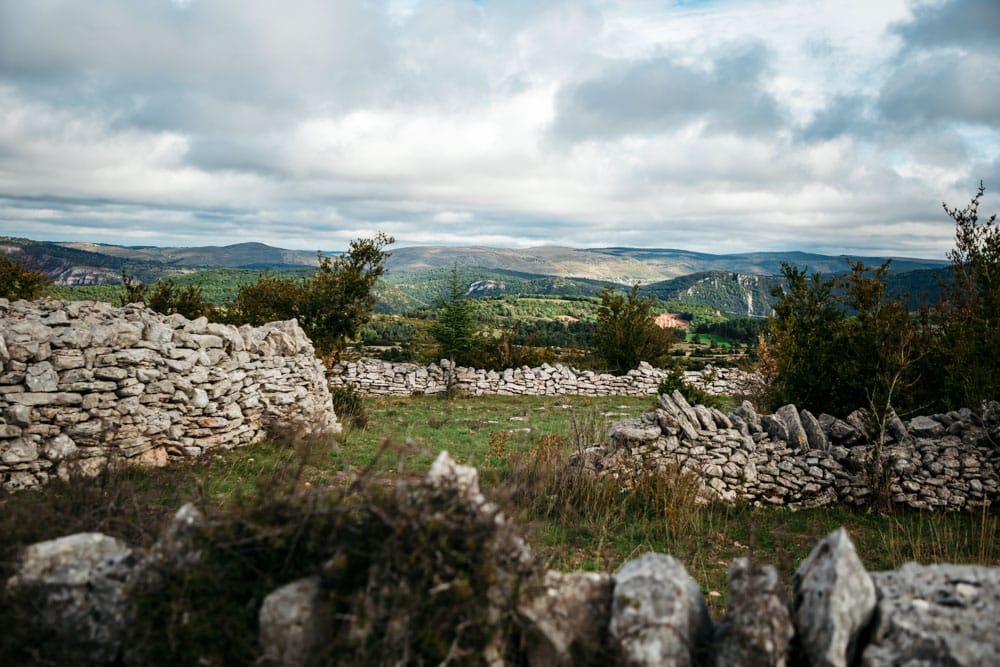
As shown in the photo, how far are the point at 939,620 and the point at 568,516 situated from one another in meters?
5.24

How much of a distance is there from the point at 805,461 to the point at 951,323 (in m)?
5.18

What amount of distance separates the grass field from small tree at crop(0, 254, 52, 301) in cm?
912

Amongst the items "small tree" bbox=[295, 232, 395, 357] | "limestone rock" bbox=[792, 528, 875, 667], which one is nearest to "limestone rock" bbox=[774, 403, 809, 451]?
"limestone rock" bbox=[792, 528, 875, 667]

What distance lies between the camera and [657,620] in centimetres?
288

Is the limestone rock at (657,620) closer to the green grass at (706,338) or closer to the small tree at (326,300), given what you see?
the small tree at (326,300)

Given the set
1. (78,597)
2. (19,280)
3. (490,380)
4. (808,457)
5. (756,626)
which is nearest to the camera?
(756,626)

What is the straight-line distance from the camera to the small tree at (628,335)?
27.8m

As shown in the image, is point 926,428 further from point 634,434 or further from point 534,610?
point 534,610

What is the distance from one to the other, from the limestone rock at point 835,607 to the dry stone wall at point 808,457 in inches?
212

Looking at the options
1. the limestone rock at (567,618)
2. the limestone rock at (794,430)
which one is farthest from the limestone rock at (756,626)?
the limestone rock at (794,430)

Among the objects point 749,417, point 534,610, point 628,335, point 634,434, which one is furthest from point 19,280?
point 628,335

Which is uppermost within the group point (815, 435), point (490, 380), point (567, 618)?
point (567, 618)

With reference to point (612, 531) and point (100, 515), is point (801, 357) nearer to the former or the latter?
point (612, 531)

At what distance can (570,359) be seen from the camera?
30422 millimetres
